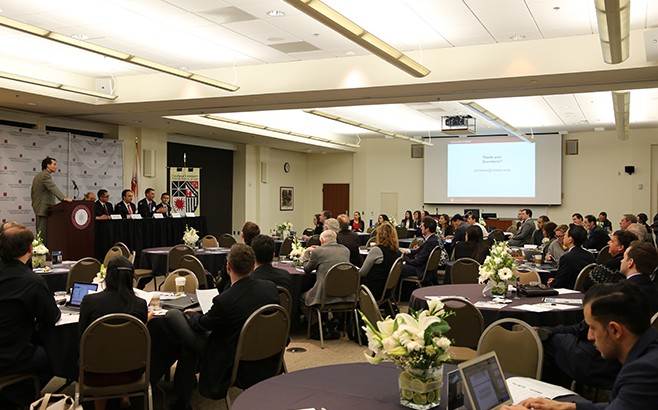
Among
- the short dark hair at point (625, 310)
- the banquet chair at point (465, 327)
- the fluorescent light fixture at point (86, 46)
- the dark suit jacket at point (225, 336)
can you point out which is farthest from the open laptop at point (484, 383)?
the fluorescent light fixture at point (86, 46)

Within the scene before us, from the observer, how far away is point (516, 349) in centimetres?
356

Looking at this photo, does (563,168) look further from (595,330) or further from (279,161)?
(595,330)

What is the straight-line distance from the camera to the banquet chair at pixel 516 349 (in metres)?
3.47

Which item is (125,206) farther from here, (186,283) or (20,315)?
(20,315)

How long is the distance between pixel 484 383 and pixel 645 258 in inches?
112

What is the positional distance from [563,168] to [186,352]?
1722 centimetres

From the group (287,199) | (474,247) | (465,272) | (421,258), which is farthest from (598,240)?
(287,199)

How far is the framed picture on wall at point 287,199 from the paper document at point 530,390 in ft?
63.1

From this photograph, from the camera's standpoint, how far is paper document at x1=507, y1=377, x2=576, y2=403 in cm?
273

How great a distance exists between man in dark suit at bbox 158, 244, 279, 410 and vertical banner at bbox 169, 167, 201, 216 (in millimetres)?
12196

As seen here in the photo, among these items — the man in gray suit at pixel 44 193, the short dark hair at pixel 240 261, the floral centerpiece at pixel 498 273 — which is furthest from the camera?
the man in gray suit at pixel 44 193

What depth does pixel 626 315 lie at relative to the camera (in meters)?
2.38

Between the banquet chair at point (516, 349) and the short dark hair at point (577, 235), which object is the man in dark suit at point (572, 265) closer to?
the short dark hair at point (577, 235)

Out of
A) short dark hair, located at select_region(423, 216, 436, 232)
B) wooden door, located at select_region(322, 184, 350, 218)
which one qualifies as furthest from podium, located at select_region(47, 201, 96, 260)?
wooden door, located at select_region(322, 184, 350, 218)
